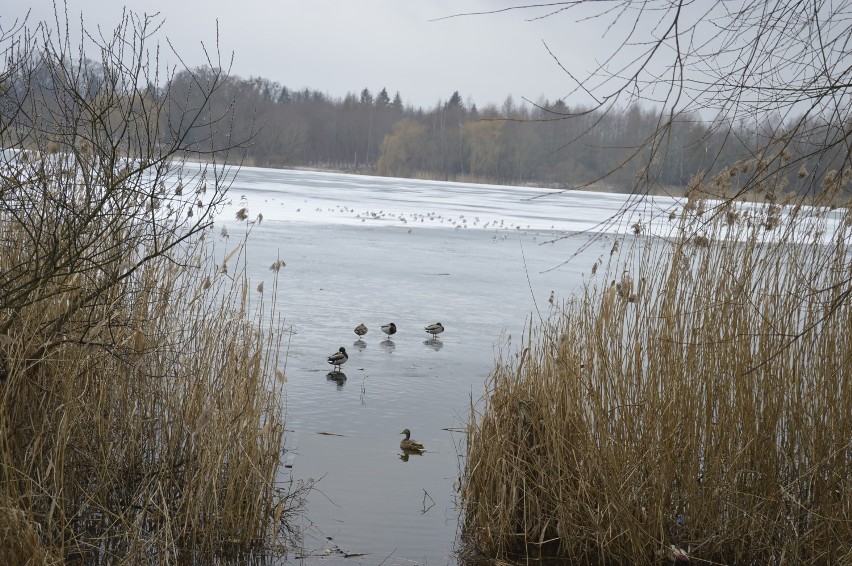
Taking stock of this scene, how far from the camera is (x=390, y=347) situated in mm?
9320

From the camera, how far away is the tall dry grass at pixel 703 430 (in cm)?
436

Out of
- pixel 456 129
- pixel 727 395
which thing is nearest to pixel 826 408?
pixel 727 395

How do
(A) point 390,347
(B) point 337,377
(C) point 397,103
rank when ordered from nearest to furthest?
(B) point 337,377
(A) point 390,347
(C) point 397,103

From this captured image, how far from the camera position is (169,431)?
498 cm

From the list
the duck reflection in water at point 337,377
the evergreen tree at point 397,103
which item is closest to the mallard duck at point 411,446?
the duck reflection in water at point 337,377

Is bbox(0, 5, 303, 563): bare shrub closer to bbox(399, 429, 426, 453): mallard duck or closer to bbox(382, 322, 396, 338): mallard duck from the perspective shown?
bbox(399, 429, 426, 453): mallard duck

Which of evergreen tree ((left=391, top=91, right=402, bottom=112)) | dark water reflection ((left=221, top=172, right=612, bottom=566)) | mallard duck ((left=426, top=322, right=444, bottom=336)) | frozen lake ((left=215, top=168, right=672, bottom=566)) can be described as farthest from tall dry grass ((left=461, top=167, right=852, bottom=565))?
evergreen tree ((left=391, top=91, right=402, bottom=112))

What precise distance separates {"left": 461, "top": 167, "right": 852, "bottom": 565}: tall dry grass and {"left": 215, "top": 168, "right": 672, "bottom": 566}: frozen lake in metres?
0.50

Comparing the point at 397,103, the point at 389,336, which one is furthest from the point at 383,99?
the point at 389,336

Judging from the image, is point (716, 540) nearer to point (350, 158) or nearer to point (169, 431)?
point (169, 431)

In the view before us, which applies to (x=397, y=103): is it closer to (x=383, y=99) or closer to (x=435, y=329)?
(x=383, y=99)

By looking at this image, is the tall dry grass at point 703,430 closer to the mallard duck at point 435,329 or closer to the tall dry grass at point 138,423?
the tall dry grass at point 138,423

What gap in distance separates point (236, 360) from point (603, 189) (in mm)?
61759

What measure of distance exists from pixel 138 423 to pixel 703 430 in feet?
9.74
